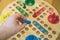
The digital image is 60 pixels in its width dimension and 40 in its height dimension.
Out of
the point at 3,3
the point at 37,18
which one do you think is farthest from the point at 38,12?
the point at 3,3

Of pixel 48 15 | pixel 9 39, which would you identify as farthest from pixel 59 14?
pixel 9 39

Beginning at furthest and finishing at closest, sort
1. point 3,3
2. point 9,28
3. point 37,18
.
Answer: point 3,3 < point 37,18 < point 9,28

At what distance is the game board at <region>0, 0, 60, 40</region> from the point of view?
33.2 inches

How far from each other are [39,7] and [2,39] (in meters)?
0.30

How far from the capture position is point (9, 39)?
82cm

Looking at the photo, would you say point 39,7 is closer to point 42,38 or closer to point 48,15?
point 48,15

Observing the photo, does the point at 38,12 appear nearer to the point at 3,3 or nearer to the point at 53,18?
the point at 53,18

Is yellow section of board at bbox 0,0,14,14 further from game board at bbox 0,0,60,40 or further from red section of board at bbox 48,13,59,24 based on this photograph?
red section of board at bbox 48,13,59,24

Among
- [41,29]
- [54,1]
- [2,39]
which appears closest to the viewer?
[2,39]

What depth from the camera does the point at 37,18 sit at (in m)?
0.90

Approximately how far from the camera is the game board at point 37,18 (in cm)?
84

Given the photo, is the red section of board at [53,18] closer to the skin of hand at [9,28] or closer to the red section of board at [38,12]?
the red section of board at [38,12]

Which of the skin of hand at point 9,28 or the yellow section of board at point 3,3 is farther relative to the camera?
the yellow section of board at point 3,3

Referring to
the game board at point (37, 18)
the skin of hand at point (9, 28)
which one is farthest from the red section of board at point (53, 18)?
the skin of hand at point (9, 28)
